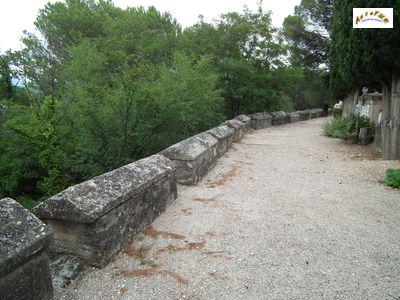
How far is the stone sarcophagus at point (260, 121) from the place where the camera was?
13422 mm

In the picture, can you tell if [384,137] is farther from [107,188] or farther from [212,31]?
[212,31]

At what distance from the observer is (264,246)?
119 inches

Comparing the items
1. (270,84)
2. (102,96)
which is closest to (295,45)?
(270,84)

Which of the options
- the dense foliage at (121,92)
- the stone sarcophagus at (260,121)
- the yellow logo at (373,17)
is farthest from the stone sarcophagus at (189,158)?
the stone sarcophagus at (260,121)

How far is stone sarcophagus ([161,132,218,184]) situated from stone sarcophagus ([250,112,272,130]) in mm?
8358

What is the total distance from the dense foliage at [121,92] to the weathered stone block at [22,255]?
3097 millimetres

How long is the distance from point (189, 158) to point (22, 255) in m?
3.04

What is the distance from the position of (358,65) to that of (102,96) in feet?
21.0

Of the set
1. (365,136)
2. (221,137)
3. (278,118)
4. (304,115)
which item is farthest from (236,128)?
(304,115)

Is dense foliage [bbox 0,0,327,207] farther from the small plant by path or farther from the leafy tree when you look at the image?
the small plant by path

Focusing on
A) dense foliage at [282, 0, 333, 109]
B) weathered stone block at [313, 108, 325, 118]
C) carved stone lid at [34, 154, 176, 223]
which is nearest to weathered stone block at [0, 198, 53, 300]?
carved stone lid at [34, 154, 176, 223]

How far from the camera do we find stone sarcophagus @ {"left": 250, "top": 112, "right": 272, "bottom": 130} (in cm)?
1342

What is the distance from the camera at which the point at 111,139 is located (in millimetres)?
5188

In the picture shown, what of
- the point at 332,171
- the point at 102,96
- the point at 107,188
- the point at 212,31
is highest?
the point at 212,31
